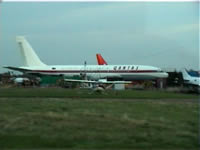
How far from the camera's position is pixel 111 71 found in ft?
188

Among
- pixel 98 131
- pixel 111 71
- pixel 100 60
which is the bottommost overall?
pixel 111 71

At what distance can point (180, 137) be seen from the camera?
30.4 feet

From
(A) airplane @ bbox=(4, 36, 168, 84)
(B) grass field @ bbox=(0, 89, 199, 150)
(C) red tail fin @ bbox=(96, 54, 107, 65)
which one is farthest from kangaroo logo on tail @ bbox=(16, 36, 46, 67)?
(B) grass field @ bbox=(0, 89, 199, 150)

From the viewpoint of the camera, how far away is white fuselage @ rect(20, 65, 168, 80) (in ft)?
185

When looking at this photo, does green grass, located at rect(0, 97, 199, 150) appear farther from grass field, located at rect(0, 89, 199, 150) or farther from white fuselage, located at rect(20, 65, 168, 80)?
white fuselage, located at rect(20, 65, 168, 80)

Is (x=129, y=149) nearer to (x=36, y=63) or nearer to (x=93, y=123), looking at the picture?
(x=93, y=123)

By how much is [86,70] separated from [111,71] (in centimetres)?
411

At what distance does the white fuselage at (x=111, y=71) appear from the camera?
5634cm

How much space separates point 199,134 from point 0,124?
18.2 ft

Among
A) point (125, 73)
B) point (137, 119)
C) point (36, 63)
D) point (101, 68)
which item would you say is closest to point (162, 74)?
point (125, 73)

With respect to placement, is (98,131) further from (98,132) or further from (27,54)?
(27,54)

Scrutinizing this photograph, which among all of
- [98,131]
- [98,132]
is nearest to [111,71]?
[98,131]

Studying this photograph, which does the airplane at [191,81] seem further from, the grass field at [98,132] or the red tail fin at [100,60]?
the red tail fin at [100,60]

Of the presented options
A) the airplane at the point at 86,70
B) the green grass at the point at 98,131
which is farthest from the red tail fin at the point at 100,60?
the green grass at the point at 98,131
